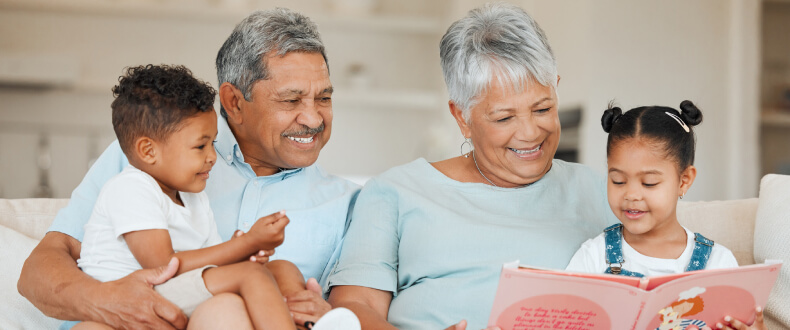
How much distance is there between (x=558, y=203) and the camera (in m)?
1.94

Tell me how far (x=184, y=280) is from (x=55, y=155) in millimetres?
3907

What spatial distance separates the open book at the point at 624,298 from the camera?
1.38 metres

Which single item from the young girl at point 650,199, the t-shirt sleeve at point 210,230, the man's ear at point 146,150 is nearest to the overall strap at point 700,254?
the young girl at point 650,199

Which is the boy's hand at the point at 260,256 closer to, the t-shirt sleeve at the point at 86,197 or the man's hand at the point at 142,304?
the man's hand at the point at 142,304

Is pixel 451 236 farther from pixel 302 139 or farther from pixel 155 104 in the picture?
pixel 155 104

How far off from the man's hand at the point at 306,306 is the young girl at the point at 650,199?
60cm

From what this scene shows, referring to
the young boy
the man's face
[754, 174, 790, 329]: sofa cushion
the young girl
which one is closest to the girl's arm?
the young boy

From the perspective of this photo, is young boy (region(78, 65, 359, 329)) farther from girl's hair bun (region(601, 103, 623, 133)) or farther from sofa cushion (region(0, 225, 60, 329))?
girl's hair bun (region(601, 103, 623, 133))

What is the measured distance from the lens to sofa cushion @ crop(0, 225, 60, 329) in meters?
1.85

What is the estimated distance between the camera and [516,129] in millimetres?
1824

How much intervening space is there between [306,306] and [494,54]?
0.75m

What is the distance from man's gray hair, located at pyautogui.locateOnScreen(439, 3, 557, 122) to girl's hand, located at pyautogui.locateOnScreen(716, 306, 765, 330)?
66cm

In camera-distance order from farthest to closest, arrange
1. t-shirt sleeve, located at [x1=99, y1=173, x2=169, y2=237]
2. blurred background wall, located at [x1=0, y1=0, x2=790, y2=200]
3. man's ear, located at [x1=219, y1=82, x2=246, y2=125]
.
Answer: blurred background wall, located at [x1=0, y1=0, x2=790, y2=200], man's ear, located at [x1=219, y1=82, x2=246, y2=125], t-shirt sleeve, located at [x1=99, y1=173, x2=169, y2=237]

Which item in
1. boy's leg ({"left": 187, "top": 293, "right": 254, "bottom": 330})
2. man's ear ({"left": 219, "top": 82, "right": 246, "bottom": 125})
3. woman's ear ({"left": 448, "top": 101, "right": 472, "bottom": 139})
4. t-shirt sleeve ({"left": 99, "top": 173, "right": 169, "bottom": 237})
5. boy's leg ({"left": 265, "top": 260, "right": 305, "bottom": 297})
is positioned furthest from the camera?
man's ear ({"left": 219, "top": 82, "right": 246, "bottom": 125})
